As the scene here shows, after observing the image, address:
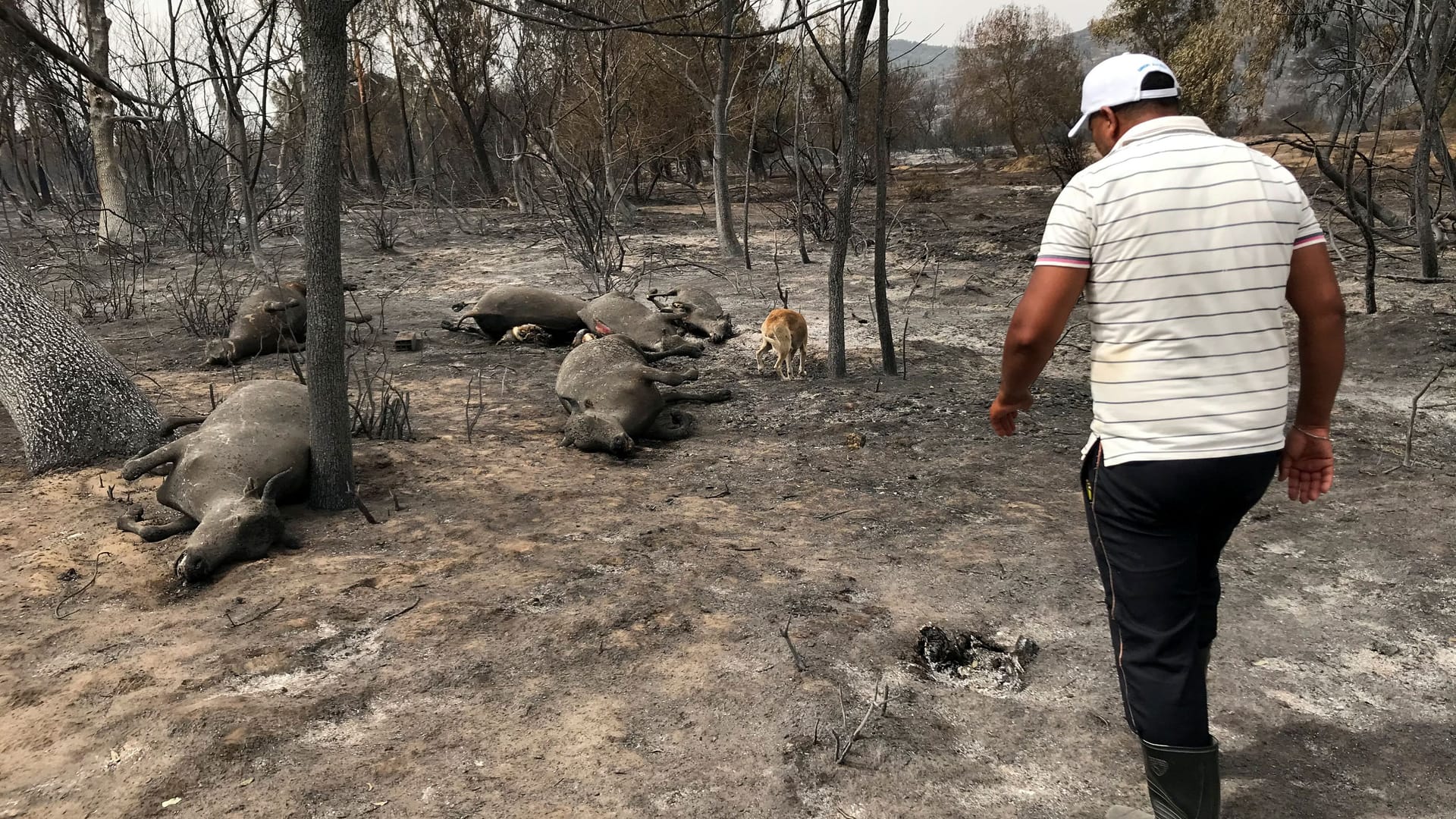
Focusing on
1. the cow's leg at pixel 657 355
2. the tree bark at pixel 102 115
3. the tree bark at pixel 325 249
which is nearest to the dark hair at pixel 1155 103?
the tree bark at pixel 325 249

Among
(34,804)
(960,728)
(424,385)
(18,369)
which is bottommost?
(960,728)

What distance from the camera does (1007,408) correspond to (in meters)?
2.06

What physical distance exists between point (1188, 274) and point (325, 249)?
326 centimetres

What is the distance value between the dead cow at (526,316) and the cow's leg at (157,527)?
4459 millimetres

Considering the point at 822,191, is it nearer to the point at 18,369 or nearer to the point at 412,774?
the point at 18,369

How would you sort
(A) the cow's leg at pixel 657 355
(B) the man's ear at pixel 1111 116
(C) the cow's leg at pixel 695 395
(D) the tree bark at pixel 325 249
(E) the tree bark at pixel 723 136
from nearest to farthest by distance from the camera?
(B) the man's ear at pixel 1111 116
(D) the tree bark at pixel 325 249
(C) the cow's leg at pixel 695 395
(A) the cow's leg at pixel 657 355
(E) the tree bark at pixel 723 136

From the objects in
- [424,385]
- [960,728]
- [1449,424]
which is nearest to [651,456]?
[424,385]

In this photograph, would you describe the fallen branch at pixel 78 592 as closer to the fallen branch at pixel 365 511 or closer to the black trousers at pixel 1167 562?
the fallen branch at pixel 365 511

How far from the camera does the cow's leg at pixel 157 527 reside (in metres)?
3.76

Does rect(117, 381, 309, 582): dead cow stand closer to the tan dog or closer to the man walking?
the man walking

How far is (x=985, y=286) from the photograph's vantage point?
10328 millimetres

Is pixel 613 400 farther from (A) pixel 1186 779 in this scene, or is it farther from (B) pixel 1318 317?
(B) pixel 1318 317

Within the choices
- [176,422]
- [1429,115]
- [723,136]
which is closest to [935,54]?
[723,136]

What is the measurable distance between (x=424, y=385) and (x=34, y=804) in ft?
15.6
